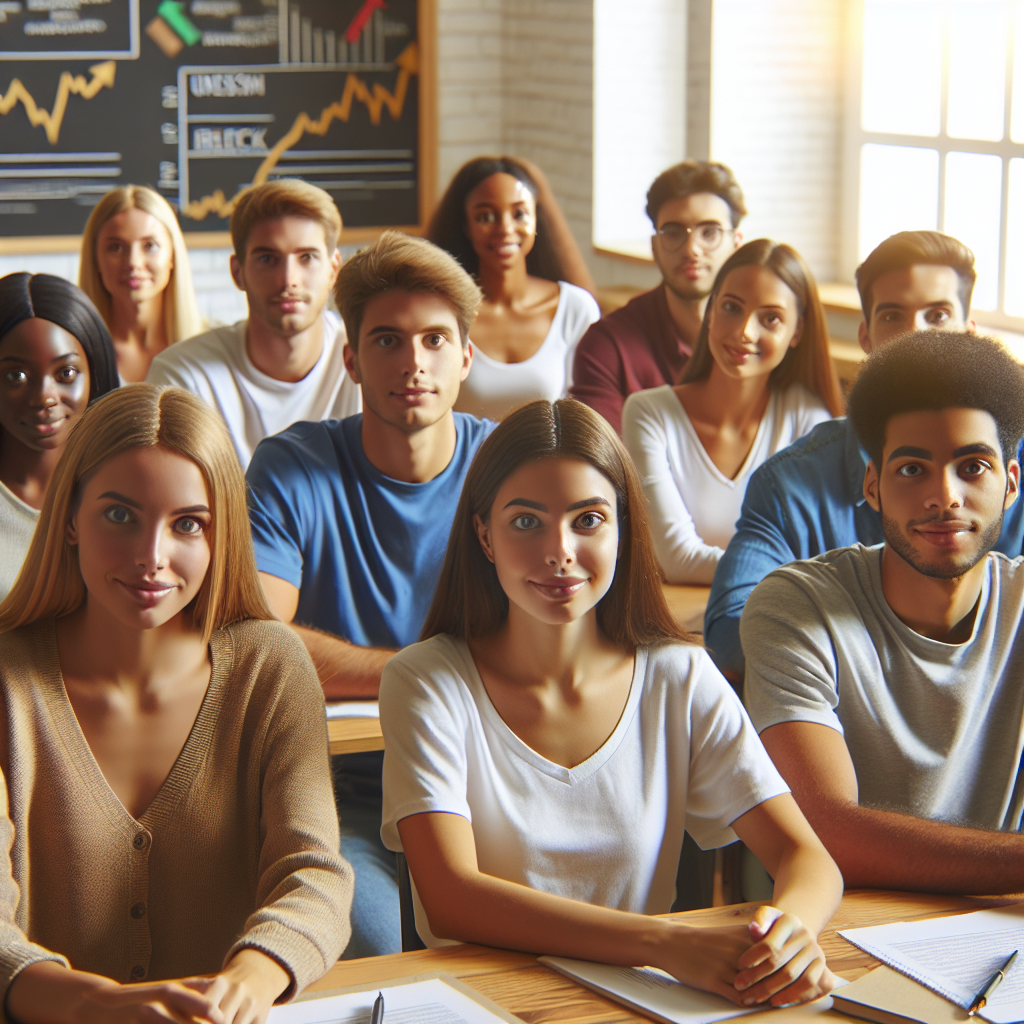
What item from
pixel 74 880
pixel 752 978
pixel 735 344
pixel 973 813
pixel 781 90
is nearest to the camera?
pixel 752 978

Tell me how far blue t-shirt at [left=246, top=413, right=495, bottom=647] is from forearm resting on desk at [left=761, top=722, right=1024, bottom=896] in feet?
2.74

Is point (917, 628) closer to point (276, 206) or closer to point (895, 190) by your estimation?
point (276, 206)

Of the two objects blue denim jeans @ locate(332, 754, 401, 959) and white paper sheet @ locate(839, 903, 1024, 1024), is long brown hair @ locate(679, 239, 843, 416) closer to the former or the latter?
blue denim jeans @ locate(332, 754, 401, 959)

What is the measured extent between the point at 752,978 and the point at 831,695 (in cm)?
52

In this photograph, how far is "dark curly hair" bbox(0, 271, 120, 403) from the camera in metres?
2.29


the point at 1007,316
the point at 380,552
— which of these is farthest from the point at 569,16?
the point at 380,552

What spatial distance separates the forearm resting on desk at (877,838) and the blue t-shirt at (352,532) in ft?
2.74

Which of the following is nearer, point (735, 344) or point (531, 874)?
point (531, 874)

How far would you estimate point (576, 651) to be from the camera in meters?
1.64

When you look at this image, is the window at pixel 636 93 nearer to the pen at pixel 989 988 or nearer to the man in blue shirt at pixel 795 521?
the man in blue shirt at pixel 795 521

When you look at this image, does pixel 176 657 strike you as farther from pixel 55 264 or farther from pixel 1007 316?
pixel 55 264

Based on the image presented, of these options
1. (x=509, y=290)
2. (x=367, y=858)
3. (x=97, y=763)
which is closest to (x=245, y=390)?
(x=509, y=290)

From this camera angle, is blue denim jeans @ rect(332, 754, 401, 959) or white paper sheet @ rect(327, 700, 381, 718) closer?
blue denim jeans @ rect(332, 754, 401, 959)

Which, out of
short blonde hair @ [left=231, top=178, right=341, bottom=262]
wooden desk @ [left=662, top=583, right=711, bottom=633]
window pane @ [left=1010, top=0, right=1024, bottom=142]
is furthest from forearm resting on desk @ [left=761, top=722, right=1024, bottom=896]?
window pane @ [left=1010, top=0, right=1024, bottom=142]
